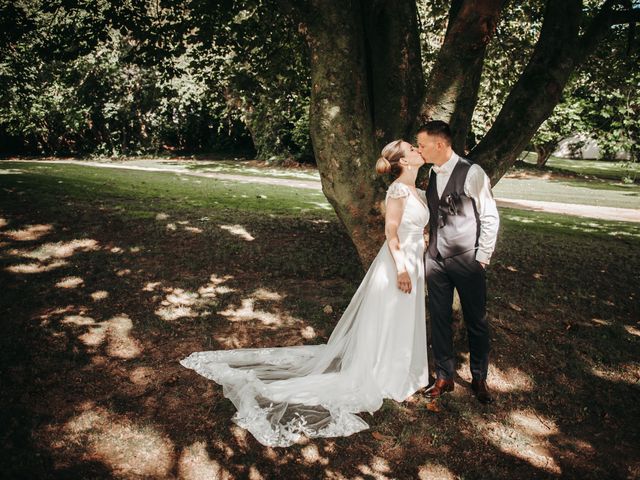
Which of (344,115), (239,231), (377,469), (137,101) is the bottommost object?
(377,469)

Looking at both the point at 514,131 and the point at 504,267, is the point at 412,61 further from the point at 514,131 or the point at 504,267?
the point at 504,267

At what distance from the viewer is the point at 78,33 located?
25.1ft

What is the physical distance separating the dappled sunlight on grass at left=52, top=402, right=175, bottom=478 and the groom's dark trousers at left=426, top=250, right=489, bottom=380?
2.57 metres

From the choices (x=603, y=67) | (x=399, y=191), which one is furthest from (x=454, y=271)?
(x=603, y=67)

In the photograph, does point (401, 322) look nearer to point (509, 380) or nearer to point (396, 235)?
point (396, 235)

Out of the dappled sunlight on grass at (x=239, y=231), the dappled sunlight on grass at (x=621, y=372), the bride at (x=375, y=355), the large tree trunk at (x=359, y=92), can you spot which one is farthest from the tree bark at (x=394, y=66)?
the dappled sunlight on grass at (x=239, y=231)

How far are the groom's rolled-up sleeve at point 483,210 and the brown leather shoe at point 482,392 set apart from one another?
1275mm

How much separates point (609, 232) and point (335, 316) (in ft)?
32.1

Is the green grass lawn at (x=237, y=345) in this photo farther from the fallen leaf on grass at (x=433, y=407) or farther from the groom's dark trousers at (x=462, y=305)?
the groom's dark trousers at (x=462, y=305)

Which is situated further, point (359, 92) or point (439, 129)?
point (359, 92)

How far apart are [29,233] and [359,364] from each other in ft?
23.7

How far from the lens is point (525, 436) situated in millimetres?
3719

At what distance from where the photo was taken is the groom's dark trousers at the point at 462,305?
12.9 feet

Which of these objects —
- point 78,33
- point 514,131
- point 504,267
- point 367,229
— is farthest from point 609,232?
point 78,33
